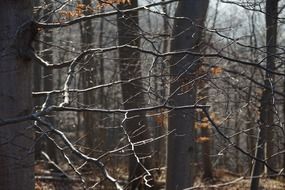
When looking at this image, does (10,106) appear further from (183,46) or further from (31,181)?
(183,46)

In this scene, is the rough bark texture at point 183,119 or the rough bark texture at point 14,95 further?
the rough bark texture at point 183,119

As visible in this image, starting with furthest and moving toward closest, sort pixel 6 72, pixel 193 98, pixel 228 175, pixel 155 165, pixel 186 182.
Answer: pixel 228 175
pixel 155 165
pixel 186 182
pixel 193 98
pixel 6 72

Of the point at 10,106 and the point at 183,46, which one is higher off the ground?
the point at 183,46

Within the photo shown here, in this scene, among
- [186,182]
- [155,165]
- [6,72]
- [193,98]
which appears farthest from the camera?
[155,165]

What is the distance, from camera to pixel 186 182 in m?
7.91

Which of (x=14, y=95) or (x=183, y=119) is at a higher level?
(x=14, y=95)

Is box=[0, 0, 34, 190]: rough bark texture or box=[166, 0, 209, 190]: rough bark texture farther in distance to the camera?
box=[166, 0, 209, 190]: rough bark texture

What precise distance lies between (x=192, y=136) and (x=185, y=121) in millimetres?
275

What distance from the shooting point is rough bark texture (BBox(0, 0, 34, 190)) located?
4480 mm

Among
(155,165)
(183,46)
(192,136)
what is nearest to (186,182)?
(192,136)

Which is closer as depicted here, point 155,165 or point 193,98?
point 193,98

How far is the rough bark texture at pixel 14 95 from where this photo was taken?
176 inches

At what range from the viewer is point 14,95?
4531mm

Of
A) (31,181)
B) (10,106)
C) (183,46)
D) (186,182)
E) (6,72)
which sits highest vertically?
(183,46)
